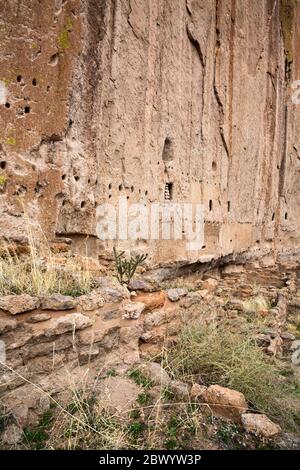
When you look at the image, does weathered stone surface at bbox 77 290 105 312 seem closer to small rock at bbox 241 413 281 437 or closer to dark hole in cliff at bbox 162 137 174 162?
small rock at bbox 241 413 281 437

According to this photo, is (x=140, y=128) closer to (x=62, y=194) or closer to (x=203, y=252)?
(x=62, y=194)

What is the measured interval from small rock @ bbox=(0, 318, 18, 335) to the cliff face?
2618 millimetres

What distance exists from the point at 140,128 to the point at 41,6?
2403mm

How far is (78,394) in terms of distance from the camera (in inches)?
87.1

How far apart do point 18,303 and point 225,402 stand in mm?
1621

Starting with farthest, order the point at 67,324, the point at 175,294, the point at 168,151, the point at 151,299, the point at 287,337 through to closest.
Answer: the point at 168,151 → the point at 287,337 → the point at 175,294 → the point at 151,299 → the point at 67,324

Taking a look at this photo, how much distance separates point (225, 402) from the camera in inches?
88.9

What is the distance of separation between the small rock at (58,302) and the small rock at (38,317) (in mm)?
61

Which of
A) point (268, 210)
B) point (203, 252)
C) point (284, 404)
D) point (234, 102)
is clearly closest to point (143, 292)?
point (284, 404)

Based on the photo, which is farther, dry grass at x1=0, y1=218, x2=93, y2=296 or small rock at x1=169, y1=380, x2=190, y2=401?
dry grass at x1=0, y1=218, x2=93, y2=296

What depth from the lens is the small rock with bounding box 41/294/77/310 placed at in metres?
2.49

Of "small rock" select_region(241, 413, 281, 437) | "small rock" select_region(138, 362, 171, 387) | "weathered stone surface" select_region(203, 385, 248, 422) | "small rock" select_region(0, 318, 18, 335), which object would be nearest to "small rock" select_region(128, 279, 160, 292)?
"small rock" select_region(138, 362, 171, 387)

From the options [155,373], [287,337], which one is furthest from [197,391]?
[287,337]

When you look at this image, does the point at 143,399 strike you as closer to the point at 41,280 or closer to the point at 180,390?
the point at 180,390
